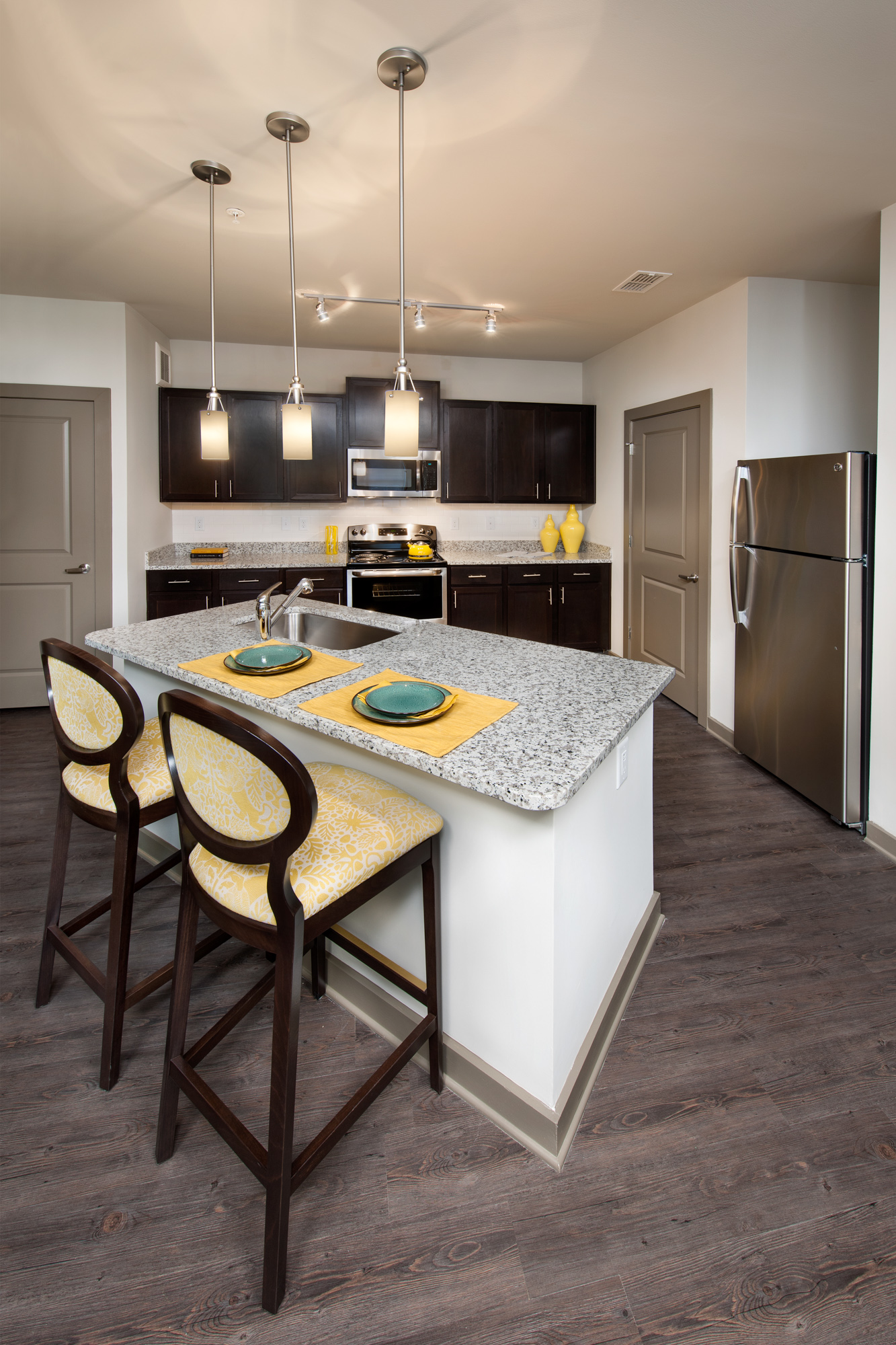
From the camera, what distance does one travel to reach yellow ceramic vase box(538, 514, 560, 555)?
5855mm

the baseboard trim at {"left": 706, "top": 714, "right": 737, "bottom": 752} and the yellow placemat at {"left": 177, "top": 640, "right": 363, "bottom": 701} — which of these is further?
the baseboard trim at {"left": 706, "top": 714, "right": 737, "bottom": 752}

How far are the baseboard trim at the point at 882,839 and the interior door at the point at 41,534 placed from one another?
174 inches

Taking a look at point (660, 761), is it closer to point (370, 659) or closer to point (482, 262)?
point (370, 659)

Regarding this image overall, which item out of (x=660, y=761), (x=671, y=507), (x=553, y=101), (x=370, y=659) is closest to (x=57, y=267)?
(x=553, y=101)

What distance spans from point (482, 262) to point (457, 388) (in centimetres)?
228

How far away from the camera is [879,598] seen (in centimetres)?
281

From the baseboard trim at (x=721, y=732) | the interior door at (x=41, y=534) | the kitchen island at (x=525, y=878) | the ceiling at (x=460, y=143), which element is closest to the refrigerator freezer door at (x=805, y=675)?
the baseboard trim at (x=721, y=732)

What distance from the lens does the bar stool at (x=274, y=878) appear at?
3.85ft

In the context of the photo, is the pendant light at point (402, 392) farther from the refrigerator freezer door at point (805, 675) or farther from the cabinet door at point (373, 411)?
the cabinet door at point (373, 411)

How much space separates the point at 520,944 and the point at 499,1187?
1.58ft

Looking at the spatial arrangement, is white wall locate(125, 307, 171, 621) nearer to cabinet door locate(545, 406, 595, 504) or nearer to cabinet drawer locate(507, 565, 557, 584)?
cabinet drawer locate(507, 565, 557, 584)

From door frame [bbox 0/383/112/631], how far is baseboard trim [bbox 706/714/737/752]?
3.81 m

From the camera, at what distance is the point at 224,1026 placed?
1.51m

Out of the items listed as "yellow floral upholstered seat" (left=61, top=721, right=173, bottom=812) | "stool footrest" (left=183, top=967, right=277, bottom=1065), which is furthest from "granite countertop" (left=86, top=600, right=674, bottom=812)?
"stool footrest" (left=183, top=967, right=277, bottom=1065)
